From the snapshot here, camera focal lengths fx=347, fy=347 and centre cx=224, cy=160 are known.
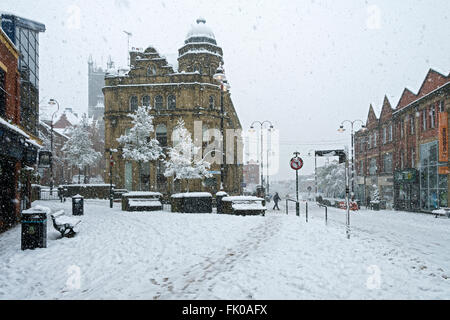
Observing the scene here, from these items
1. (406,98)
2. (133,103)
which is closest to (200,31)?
(133,103)

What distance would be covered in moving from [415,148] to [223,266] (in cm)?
2973

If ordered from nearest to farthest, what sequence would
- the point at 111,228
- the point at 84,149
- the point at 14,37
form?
1. the point at 111,228
2. the point at 14,37
3. the point at 84,149

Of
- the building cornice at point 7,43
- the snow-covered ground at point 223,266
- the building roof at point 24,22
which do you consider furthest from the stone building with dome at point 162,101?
the snow-covered ground at point 223,266

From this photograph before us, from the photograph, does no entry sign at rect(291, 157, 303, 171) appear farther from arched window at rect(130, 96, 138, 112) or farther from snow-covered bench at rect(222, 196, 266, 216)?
arched window at rect(130, 96, 138, 112)

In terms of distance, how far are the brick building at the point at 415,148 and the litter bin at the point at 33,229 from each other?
85.1 feet

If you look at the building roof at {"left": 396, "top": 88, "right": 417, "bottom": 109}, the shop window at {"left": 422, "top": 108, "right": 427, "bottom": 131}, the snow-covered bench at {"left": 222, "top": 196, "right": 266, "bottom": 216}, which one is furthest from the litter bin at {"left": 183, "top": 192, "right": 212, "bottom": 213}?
the building roof at {"left": 396, "top": 88, "right": 417, "bottom": 109}

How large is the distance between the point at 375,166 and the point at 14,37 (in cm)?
4075

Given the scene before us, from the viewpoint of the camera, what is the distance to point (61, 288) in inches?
247

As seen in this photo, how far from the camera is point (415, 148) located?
3141 cm

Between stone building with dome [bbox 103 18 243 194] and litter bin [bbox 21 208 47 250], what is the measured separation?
29.9 meters

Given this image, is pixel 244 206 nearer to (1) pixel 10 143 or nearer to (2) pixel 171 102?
(1) pixel 10 143

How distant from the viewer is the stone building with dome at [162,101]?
40438 mm
